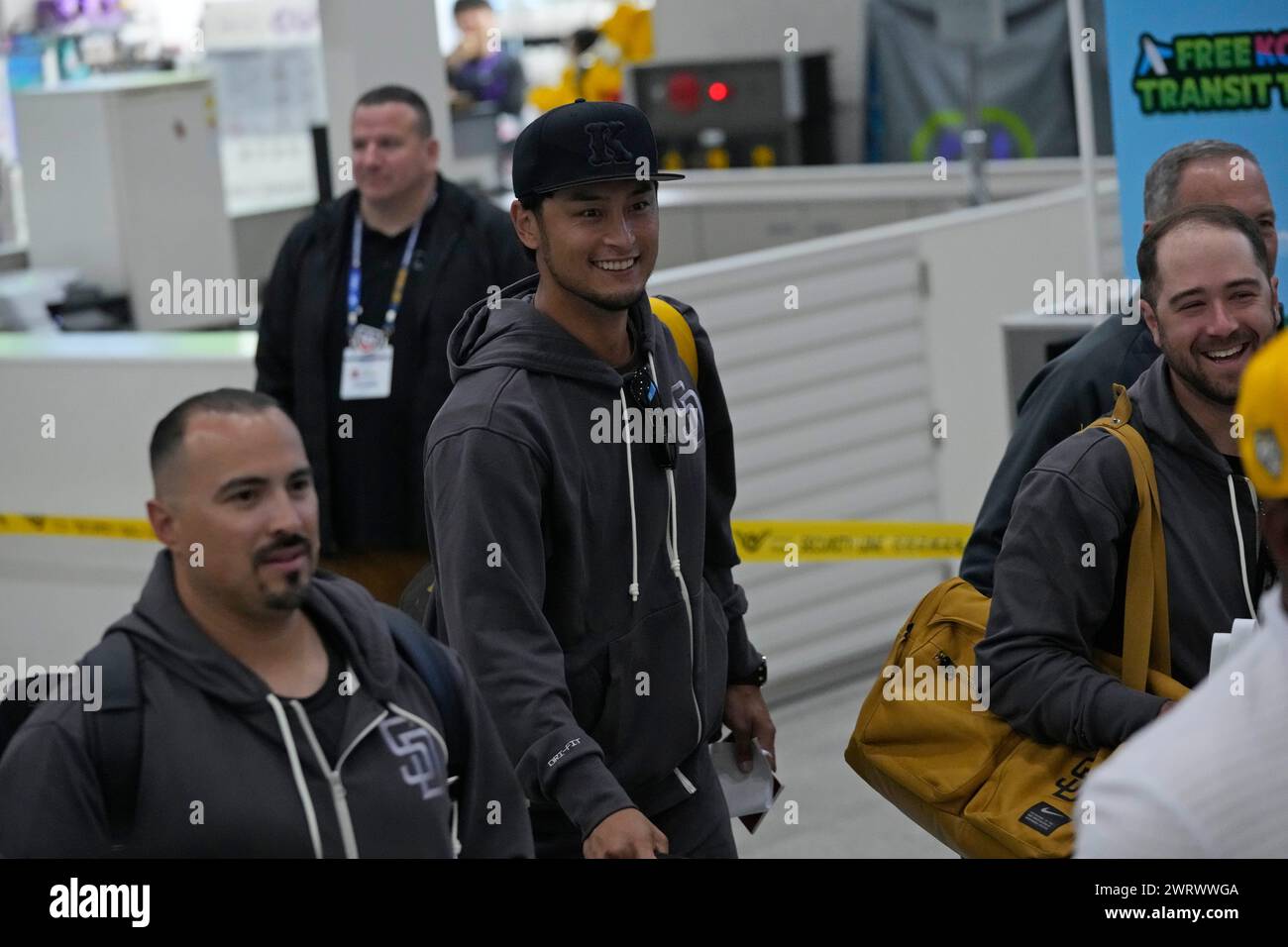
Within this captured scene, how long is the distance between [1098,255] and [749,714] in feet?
9.76

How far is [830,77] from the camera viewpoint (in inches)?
615

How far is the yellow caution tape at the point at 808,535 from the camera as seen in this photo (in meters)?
6.63

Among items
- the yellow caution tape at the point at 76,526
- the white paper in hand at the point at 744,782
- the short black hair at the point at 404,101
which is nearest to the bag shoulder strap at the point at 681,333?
the white paper in hand at the point at 744,782

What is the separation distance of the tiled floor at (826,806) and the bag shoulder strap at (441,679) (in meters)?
3.17

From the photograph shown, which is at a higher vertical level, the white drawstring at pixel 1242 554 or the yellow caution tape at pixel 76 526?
the white drawstring at pixel 1242 554

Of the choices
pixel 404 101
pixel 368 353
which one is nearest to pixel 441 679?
pixel 368 353

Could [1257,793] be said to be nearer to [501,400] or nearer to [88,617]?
[501,400]

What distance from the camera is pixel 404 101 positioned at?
5.49m

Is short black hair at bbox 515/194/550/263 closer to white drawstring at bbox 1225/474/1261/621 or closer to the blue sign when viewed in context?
white drawstring at bbox 1225/474/1261/621

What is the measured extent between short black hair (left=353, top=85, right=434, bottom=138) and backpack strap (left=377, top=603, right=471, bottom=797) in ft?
10.1

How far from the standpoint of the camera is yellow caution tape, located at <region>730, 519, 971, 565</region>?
675cm

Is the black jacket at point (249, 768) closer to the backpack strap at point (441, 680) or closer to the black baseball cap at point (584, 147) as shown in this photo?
the backpack strap at point (441, 680)

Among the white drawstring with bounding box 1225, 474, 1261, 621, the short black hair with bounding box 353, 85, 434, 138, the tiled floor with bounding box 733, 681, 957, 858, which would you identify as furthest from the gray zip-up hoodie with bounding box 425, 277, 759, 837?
the tiled floor with bounding box 733, 681, 957, 858
